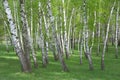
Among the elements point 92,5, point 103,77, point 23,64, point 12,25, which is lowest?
point 103,77

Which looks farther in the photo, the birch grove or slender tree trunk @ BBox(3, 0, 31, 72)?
the birch grove

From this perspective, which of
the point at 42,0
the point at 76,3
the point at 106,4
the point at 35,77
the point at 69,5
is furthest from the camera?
the point at 69,5

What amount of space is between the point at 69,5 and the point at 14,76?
66.7 feet

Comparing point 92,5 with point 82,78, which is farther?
point 92,5

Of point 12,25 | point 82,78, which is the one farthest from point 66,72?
point 12,25

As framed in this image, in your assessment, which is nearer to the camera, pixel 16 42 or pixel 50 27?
pixel 16 42

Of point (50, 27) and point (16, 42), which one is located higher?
point (50, 27)

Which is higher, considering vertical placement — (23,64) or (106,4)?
(106,4)

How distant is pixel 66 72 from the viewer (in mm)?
20109

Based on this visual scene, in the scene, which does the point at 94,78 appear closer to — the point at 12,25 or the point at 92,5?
the point at 12,25

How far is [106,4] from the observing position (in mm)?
33719

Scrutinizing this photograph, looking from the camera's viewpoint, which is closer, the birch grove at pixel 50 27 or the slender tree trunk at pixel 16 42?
the slender tree trunk at pixel 16 42

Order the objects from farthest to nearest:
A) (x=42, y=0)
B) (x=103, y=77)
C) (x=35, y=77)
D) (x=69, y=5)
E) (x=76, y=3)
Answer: (x=69, y=5) < (x=76, y=3) < (x=42, y=0) < (x=103, y=77) < (x=35, y=77)

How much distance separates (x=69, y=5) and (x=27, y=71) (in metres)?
19.4
